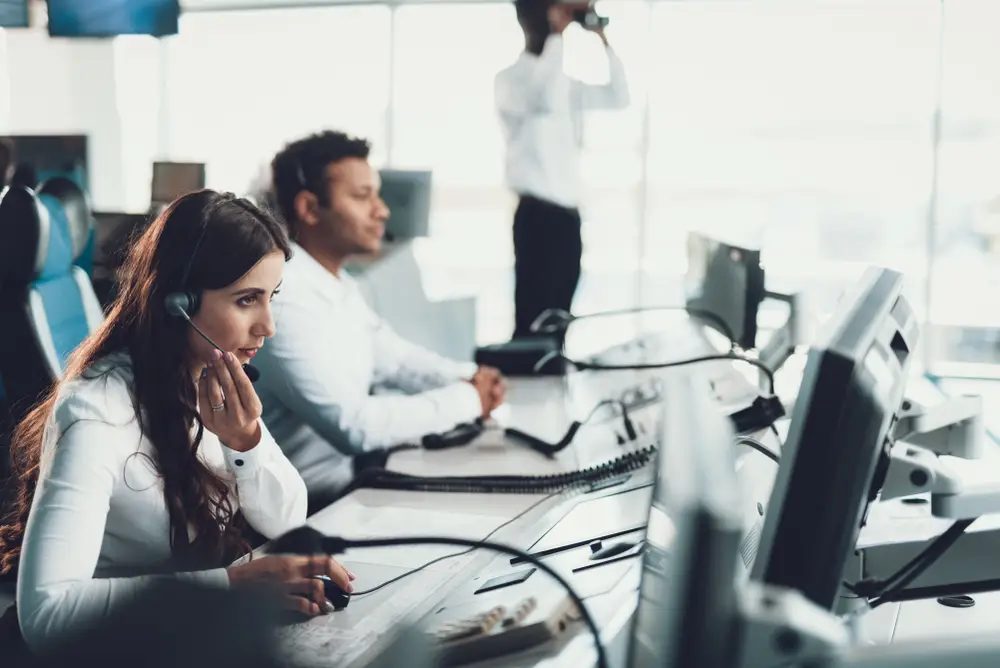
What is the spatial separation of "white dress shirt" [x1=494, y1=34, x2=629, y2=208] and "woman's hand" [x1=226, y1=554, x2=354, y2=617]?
2906mm

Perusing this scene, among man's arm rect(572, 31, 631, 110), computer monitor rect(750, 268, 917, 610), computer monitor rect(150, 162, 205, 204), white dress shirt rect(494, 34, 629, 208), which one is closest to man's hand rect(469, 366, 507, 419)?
computer monitor rect(750, 268, 917, 610)

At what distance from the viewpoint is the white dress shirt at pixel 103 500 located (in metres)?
0.97

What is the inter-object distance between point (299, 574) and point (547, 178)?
2.99 meters

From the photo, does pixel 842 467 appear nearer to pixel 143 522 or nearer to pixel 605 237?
pixel 143 522

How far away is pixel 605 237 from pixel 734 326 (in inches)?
354

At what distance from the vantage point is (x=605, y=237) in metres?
10.9

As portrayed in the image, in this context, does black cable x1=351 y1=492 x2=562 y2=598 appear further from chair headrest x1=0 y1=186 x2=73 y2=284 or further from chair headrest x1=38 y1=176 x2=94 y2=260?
chair headrest x1=38 y1=176 x2=94 y2=260

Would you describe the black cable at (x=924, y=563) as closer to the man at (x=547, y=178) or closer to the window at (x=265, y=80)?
the man at (x=547, y=178)

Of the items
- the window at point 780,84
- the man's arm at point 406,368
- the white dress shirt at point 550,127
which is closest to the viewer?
the man's arm at point 406,368

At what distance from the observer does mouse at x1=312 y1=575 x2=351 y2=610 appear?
988 mm

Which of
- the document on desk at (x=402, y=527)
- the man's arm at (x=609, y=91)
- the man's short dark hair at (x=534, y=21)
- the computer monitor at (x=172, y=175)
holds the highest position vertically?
the man's short dark hair at (x=534, y=21)

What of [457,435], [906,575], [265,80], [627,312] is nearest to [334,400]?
[457,435]

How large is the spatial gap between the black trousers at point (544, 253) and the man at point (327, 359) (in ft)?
6.04

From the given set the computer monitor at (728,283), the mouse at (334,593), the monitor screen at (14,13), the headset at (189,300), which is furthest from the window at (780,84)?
→ the monitor screen at (14,13)
